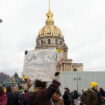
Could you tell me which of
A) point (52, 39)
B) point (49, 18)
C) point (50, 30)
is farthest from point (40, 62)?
point (49, 18)

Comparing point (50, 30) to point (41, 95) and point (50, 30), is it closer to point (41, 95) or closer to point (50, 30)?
point (50, 30)

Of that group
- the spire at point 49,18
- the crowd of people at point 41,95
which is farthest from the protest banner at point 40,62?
the spire at point 49,18

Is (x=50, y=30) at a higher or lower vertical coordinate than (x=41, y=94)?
higher

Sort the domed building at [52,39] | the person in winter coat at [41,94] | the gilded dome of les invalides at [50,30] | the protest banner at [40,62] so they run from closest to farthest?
the person in winter coat at [41,94]
the protest banner at [40,62]
the domed building at [52,39]
the gilded dome of les invalides at [50,30]

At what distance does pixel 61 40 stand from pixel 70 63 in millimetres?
10989

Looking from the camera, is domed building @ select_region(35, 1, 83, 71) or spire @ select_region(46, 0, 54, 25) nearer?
domed building @ select_region(35, 1, 83, 71)

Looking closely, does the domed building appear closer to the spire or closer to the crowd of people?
the spire

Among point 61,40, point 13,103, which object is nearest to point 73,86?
point 13,103

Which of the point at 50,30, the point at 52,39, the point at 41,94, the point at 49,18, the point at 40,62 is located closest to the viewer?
the point at 41,94

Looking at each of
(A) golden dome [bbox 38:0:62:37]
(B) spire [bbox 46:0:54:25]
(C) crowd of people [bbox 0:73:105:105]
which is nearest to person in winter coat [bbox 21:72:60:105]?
(C) crowd of people [bbox 0:73:105:105]

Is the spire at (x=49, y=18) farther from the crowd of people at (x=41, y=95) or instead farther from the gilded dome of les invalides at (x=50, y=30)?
the crowd of people at (x=41, y=95)

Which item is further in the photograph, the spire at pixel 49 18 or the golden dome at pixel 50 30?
the spire at pixel 49 18

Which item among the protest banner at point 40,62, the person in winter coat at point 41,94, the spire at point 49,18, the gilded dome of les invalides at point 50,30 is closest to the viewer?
the person in winter coat at point 41,94

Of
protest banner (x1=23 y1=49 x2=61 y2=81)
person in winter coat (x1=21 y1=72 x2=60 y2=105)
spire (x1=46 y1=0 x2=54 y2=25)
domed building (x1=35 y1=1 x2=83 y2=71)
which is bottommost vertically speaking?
person in winter coat (x1=21 y1=72 x2=60 y2=105)
